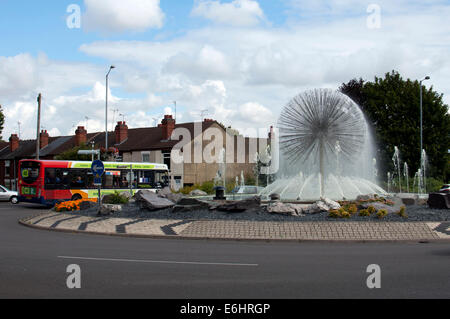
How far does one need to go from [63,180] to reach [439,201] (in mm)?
22454

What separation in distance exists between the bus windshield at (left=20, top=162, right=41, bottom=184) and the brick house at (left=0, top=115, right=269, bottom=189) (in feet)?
71.7

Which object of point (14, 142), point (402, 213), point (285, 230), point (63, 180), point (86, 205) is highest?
point (14, 142)

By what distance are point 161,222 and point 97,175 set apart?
13.7ft

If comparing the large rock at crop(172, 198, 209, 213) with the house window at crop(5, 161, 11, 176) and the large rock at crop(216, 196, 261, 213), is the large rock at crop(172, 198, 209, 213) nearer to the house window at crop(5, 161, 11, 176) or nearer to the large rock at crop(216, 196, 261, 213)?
the large rock at crop(216, 196, 261, 213)

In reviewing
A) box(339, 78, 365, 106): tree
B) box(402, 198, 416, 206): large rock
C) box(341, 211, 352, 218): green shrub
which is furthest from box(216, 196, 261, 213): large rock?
box(339, 78, 365, 106): tree

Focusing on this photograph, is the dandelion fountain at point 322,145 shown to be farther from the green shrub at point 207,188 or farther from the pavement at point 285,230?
the green shrub at point 207,188

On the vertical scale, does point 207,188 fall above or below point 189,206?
below

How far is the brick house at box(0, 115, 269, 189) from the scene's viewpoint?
5328 cm

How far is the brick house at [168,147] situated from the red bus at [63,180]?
18582mm

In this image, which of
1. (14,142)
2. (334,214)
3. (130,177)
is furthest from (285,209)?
(14,142)

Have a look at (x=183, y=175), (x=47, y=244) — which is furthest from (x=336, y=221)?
(x=183, y=175)

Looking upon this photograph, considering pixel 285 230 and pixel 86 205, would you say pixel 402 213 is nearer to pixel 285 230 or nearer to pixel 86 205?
pixel 285 230

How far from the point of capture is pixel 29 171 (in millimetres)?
31344

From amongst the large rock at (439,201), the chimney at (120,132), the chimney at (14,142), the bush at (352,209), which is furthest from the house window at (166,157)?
the bush at (352,209)
